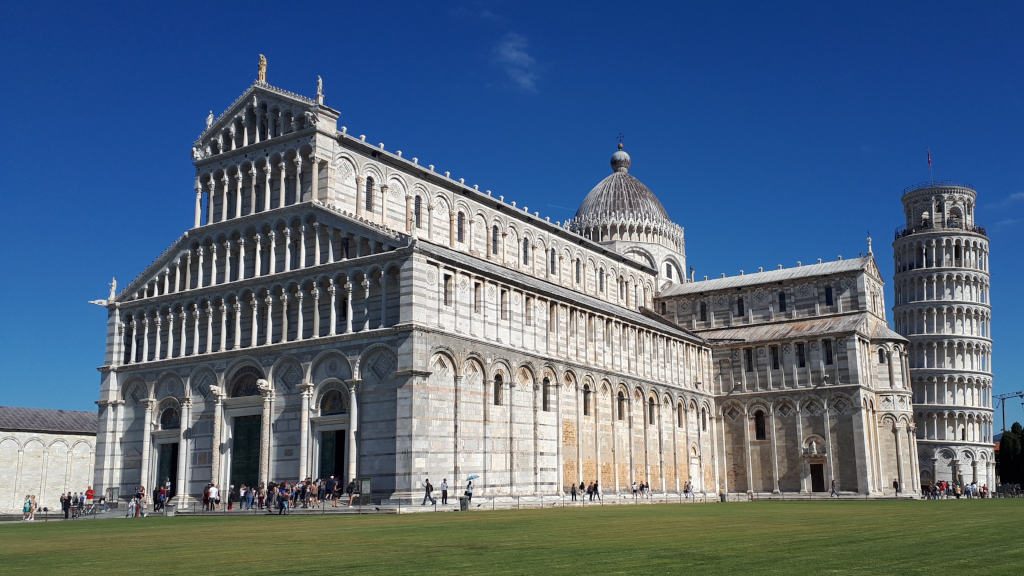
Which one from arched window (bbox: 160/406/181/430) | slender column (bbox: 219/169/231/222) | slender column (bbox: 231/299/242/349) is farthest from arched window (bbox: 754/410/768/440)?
arched window (bbox: 160/406/181/430)

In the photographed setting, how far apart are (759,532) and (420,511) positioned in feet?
68.8

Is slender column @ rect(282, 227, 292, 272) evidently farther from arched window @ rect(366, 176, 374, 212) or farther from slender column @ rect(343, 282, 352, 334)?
arched window @ rect(366, 176, 374, 212)

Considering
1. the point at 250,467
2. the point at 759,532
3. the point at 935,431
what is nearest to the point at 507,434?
the point at 250,467

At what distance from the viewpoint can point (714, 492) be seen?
7131 centimetres

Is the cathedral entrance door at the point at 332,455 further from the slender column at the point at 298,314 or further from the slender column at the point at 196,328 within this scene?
the slender column at the point at 196,328

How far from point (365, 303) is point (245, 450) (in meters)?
11.0

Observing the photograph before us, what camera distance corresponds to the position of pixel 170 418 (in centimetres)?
5419

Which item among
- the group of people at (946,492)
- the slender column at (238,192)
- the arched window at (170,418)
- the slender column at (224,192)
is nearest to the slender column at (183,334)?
the arched window at (170,418)

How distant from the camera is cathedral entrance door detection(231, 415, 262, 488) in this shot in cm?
4936

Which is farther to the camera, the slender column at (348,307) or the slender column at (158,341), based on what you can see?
the slender column at (158,341)

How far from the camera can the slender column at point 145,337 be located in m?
55.8

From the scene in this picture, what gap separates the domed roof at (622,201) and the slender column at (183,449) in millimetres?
44492

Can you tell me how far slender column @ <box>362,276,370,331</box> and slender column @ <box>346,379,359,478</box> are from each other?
2.92 metres

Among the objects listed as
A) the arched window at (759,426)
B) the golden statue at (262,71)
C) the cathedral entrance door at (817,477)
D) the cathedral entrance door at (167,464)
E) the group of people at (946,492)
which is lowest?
the group of people at (946,492)
